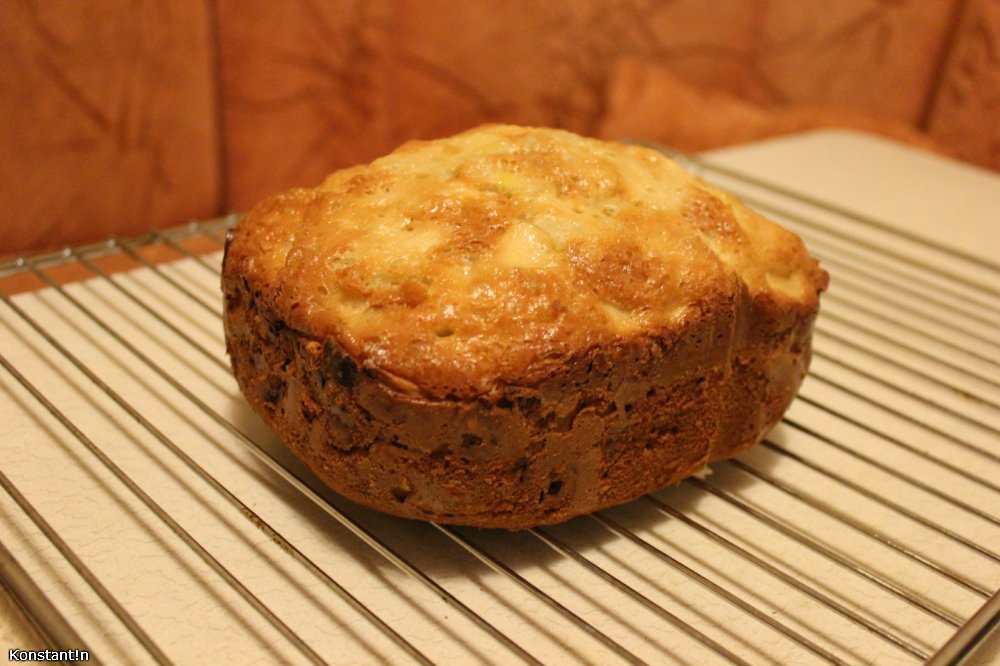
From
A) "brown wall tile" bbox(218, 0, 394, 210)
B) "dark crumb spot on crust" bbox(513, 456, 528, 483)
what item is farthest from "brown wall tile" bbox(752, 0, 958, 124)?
"dark crumb spot on crust" bbox(513, 456, 528, 483)

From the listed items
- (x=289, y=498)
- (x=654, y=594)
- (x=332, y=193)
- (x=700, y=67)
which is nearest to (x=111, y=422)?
(x=289, y=498)

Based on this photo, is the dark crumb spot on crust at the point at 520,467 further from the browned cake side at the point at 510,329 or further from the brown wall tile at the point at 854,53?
the brown wall tile at the point at 854,53

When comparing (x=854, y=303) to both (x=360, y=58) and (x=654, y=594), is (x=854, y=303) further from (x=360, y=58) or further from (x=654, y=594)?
(x=360, y=58)

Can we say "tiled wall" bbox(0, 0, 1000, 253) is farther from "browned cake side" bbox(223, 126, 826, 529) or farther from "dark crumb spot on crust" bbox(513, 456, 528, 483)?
"dark crumb spot on crust" bbox(513, 456, 528, 483)

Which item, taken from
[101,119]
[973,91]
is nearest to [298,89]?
[101,119]

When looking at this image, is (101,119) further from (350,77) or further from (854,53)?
(854,53)

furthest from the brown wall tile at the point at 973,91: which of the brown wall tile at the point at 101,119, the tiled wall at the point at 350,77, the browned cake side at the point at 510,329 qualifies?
the brown wall tile at the point at 101,119
